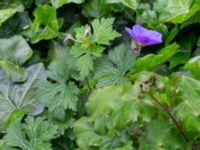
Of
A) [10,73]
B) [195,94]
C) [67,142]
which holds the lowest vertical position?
[67,142]

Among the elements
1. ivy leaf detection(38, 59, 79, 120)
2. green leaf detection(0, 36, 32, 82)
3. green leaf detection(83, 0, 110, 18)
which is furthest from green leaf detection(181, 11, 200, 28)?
green leaf detection(0, 36, 32, 82)

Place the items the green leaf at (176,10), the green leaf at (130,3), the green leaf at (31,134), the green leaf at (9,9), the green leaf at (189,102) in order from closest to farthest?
the green leaf at (189,102) → the green leaf at (31,134) → the green leaf at (176,10) → the green leaf at (130,3) → the green leaf at (9,9)

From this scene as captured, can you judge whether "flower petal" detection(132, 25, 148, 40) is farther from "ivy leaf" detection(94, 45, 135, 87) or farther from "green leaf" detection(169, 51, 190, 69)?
→ "green leaf" detection(169, 51, 190, 69)

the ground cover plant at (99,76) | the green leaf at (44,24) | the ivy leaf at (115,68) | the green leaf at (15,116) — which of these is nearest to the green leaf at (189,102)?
the ground cover plant at (99,76)

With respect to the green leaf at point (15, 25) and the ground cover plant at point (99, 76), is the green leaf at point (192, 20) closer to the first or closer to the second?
the ground cover plant at point (99, 76)

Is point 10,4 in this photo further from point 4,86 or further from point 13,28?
point 4,86

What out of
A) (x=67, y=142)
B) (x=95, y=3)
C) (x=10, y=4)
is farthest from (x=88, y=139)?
(x=10, y=4)
